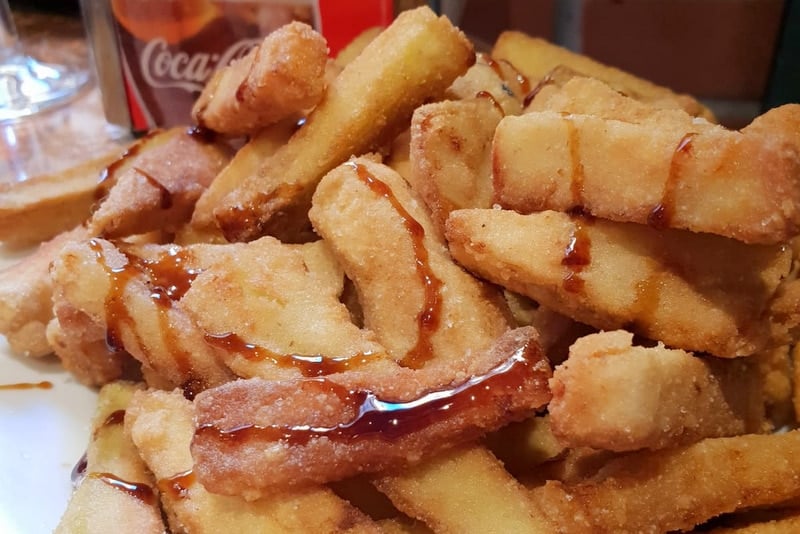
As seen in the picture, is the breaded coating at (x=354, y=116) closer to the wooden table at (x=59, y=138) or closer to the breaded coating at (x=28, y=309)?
the breaded coating at (x=28, y=309)

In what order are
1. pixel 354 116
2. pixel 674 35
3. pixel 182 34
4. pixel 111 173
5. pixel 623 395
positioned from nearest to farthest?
pixel 623 395 → pixel 354 116 → pixel 111 173 → pixel 182 34 → pixel 674 35

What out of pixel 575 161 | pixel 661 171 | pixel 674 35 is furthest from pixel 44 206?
pixel 674 35

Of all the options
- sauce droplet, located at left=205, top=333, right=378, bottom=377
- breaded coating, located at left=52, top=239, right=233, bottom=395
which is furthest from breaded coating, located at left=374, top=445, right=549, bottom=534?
breaded coating, located at left=52, top=239, right=233, bottom=395

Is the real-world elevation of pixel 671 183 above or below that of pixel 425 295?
above

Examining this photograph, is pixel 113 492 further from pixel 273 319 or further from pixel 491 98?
pixel 491 98

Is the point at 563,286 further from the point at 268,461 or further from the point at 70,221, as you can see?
the point at 70,221

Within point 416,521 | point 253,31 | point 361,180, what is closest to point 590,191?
point 361,180

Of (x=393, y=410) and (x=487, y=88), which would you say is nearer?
(x=393, y=410)
